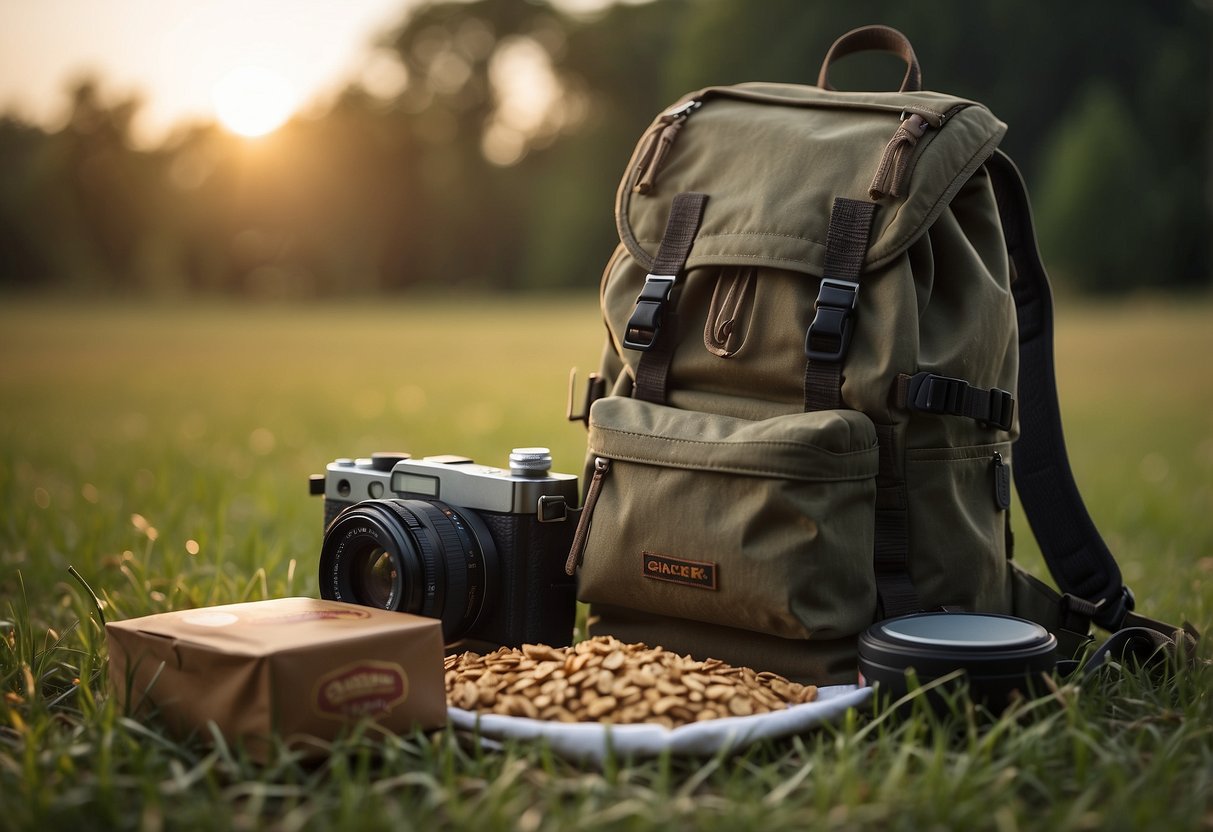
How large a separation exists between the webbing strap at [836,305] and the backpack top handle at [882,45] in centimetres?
54

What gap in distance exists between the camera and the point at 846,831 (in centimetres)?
182

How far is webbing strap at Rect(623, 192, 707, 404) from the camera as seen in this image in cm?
287

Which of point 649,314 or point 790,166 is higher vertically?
point 790,166

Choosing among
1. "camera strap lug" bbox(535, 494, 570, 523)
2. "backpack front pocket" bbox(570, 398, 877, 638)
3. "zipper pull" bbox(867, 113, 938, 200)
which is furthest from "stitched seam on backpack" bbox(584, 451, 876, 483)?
"zipper pull" bbox(867, 113, 938, 200)

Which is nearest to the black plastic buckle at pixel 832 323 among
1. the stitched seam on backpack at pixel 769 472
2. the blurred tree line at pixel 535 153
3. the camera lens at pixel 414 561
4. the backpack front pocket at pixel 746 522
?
the backpack front pocket at pixel 746 522

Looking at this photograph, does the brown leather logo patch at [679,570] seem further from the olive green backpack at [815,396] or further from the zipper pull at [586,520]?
the zipper pull at [586,520]

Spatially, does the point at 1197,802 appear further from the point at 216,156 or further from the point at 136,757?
the point at 216,156

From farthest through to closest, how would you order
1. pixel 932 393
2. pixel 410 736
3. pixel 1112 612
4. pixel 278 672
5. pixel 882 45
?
pixel 882 45 → pixel 1112 612 → pixel 932 393 → pixel 410 736 → pixel 278 672

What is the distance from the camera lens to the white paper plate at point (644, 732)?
7.00ft

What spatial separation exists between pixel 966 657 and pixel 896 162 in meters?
1.08

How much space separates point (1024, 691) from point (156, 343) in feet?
48.9

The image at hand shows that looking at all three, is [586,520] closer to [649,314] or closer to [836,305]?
[649,314]

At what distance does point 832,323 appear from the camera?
2.58 meters

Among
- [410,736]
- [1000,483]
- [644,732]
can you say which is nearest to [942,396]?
[1000,483]
